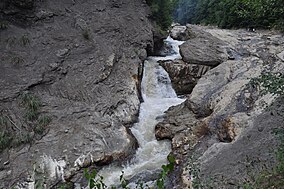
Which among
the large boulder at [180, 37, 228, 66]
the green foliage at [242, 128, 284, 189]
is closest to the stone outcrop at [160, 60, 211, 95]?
the large boulder at [180, 37, 228, 66]

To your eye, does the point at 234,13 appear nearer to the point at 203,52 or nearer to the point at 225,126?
the point at 203,52

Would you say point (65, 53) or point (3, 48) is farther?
point (65, 53)

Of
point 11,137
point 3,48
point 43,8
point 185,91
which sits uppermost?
point 43,8

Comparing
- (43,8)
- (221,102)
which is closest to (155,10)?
(43,8)

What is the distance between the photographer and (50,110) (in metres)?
10.1

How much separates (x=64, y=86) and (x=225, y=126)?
577 centimetres

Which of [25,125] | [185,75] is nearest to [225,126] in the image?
[185,75]

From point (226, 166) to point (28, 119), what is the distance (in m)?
6.03

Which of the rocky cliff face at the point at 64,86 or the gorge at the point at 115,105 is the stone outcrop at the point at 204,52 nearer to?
the gorge at the point at 115,105

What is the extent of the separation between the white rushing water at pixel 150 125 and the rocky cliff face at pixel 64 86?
414 mm

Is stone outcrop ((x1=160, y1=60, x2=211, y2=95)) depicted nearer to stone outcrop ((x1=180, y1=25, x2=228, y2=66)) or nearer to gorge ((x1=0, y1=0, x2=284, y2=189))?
gorge ((x1=0, y1=0, x2=284, y2=189))

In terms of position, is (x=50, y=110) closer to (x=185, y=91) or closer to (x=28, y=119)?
(x=28, y=119)

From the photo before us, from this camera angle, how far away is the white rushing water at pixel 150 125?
8992mm

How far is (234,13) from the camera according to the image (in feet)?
90.1
